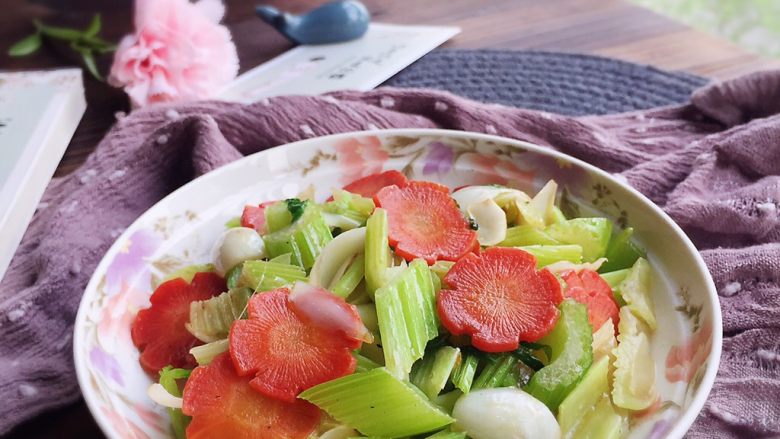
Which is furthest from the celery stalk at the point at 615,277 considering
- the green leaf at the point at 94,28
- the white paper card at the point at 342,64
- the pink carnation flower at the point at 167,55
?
the green leaf at the point at 94,28

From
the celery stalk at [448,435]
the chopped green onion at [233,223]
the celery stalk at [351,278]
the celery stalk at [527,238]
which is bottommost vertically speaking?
the chopped green onion at [233,223]

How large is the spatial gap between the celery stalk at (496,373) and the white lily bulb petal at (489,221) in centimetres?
13

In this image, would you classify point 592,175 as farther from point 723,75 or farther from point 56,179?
point 56,179

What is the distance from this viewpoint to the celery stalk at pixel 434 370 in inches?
22.0

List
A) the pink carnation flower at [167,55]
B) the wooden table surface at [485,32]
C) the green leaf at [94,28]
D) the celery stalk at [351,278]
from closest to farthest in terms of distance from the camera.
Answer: the celery stalk at [351,278]
the pink carnation flower at [167,55]
the wooden table surface at [485,32]
the green leaf at [94,28]

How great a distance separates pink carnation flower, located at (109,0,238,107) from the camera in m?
1.04

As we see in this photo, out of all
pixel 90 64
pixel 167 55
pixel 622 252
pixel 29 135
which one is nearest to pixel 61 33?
pixel 90 64

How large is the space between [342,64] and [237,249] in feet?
1.85

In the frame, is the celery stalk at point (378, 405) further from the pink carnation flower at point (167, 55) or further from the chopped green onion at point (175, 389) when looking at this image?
the pink carnation flower at point (167, 55)

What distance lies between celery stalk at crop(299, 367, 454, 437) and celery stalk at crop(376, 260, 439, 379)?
0.02m

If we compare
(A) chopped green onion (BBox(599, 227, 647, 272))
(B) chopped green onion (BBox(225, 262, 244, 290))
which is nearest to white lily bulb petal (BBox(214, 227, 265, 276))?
(B) chopped green onion (BBox(225, 262, 244, 290))

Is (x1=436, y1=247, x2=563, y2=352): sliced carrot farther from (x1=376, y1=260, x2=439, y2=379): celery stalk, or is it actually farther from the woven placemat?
the woven placemat

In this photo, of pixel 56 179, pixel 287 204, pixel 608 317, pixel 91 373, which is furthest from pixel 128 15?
pixel 608 317

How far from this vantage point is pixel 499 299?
605 millimetres
